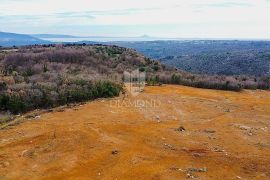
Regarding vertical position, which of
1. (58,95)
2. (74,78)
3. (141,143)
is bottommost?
(141,143)

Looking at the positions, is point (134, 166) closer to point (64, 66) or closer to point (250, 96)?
point (250, 96)

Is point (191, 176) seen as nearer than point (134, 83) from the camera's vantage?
Yes

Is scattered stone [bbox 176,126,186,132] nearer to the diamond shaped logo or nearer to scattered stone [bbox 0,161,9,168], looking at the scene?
scattered stone [bbox 0,161,9,168]

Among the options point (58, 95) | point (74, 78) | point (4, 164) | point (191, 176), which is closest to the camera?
point (191, 176)

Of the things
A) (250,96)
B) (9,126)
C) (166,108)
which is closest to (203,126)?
(166,108)

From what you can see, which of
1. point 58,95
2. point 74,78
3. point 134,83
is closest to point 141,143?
point 58,95

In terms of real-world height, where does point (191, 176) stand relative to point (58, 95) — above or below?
below

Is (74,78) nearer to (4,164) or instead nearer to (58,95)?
(58,95)

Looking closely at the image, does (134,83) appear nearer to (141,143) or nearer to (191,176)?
(141,143)

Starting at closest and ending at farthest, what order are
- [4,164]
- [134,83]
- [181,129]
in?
[4,164] → [181,129] → [134,83]
